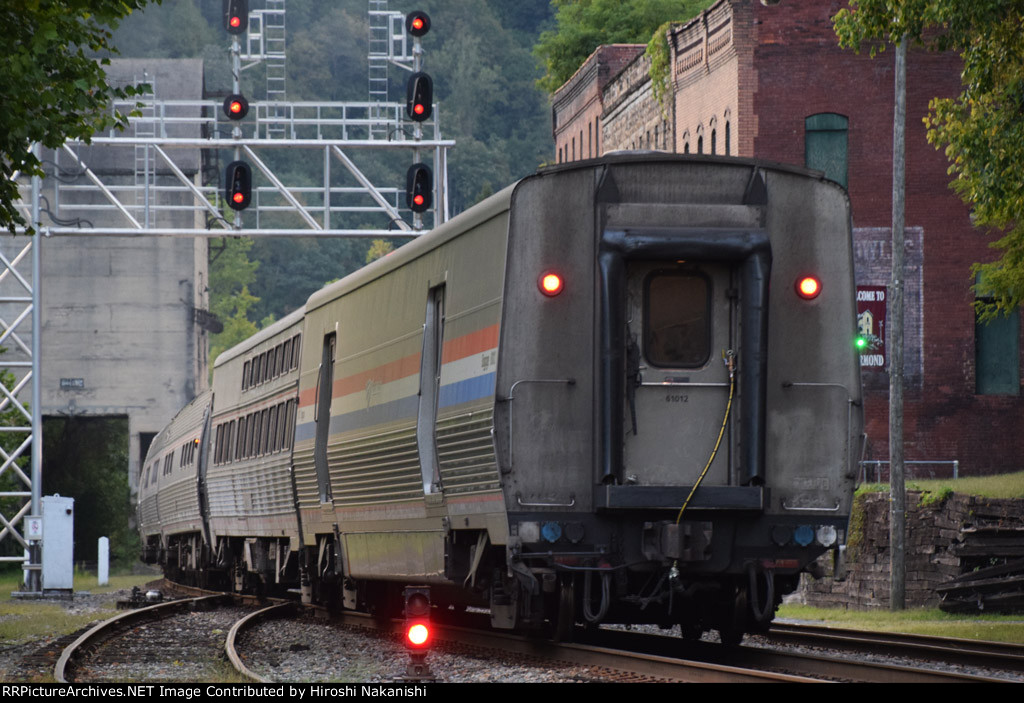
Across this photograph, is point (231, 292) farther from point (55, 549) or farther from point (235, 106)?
point (235, 106)

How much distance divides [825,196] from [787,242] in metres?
0.52

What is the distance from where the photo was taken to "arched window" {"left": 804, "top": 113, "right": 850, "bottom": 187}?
3712 centimetres

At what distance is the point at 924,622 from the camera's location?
2208 centimetres

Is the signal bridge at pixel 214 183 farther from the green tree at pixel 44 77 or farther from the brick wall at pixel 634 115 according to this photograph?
the green tree at pixel 44 77

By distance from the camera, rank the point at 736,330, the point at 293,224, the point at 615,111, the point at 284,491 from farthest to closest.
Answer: the point at 293,224
the point at 615,111
the point at 284,491
the point at 736,330

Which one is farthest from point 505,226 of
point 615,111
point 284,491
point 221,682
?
point 615,111

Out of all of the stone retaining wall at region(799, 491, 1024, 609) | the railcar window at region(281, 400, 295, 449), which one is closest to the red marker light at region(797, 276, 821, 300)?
the railcar window at region(281, 400, 295, 449)

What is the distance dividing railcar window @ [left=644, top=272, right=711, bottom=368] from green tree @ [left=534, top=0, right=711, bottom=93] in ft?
158

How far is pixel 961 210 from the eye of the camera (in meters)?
37.0

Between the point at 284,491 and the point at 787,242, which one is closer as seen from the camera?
the point at 787,242

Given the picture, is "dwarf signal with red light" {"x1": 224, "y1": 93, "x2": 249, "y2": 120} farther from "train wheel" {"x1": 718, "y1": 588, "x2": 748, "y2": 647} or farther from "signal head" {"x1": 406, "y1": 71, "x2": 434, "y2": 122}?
"train wheel" {"x1": 718, "y1": 588, "x2": 748, "y2": 647}

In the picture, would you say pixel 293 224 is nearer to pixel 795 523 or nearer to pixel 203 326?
pixel 203 326

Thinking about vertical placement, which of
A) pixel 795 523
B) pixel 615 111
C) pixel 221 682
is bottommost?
pixel 221 682

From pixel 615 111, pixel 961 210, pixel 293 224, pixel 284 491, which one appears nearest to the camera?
pixel 284 491
